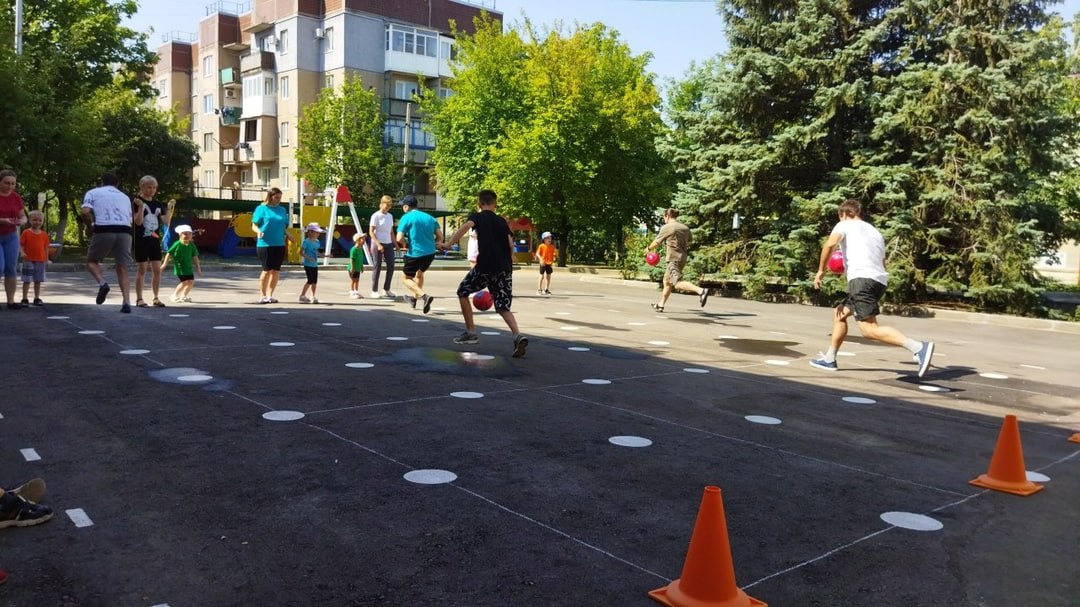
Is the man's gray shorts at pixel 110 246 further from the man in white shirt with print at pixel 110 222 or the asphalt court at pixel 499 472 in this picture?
the asphalt court at pixel 499 472

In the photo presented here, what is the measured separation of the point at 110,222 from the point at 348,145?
37498 millimetres

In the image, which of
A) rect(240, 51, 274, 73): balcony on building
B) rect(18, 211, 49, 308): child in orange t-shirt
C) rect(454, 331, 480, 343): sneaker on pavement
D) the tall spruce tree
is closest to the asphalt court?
rect(454, 331, 480, 343): sneaker on pavement

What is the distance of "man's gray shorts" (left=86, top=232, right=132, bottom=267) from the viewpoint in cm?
1133

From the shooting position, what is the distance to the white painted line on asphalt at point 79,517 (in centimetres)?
374

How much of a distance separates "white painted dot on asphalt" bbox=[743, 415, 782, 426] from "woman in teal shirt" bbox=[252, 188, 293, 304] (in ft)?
30.5

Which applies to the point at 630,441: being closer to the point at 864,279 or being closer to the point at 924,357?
the point at 864,279

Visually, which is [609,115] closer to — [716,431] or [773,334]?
[773,334]

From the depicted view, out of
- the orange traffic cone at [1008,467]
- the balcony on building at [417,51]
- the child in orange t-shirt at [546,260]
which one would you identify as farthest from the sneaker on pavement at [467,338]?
the balcony on building at [417,51]

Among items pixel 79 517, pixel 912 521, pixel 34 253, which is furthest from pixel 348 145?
pixel 912 521

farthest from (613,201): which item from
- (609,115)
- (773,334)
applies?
(773,334)

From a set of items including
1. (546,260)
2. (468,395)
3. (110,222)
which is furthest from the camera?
(546,260)

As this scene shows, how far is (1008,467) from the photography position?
4.96 m

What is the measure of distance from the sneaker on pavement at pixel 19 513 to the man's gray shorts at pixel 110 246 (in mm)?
8586

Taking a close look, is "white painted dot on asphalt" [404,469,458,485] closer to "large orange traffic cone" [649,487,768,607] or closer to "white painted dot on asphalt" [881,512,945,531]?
"large orange traffic cone" [649,487,768,607]
